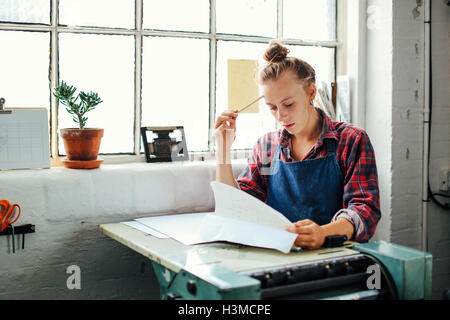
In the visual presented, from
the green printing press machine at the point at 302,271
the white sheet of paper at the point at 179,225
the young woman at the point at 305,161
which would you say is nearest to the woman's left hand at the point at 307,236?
the green printing press machine at the point at 302,271

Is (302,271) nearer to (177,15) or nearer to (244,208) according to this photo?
(244,208)

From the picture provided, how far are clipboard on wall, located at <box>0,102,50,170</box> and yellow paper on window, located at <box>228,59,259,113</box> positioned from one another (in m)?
0.89

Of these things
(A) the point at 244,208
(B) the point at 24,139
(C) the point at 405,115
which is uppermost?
(C) the point at 405,115

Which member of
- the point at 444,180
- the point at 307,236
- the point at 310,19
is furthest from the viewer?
the point at 310,19

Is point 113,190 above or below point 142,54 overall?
below

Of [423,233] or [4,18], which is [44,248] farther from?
[423,233]

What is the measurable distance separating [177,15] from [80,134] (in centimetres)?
78

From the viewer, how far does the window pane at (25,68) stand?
2043 mm

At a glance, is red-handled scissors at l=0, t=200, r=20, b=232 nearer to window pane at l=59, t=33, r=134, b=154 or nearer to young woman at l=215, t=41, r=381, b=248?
window pane at l=59, t=33, r=134, b=154

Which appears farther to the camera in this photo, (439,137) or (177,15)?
(439,137)

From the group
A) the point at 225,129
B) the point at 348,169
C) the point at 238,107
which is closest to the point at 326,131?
the point at 348,169

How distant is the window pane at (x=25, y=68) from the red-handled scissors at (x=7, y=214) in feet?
1.50

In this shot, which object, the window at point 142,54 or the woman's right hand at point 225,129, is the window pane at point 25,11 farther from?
the woman's right hand at point 225,129

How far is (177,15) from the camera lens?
2.36 m
